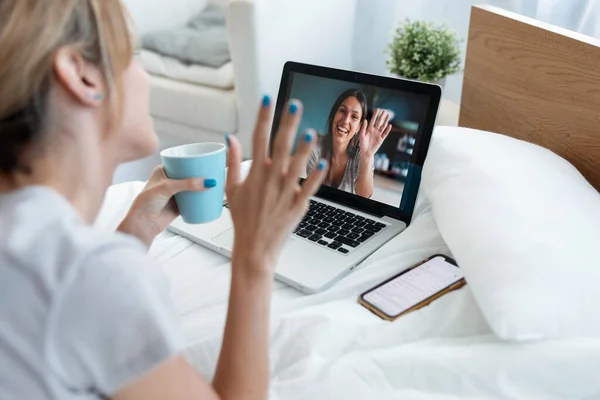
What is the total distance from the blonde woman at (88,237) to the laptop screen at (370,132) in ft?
1.43

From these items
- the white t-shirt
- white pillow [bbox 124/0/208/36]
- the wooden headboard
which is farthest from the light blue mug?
white pillow [bbox 124/0/208/36]

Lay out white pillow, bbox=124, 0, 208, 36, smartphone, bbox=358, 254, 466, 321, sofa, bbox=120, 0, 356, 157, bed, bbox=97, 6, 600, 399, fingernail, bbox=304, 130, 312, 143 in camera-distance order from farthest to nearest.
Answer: white pillow, bbox=124, 0, 208, 36
sofa, bbox=120, 0, 356, 157
smartphone, bbox=358, 254, 466, 321
bed, bbox=97, 6, 600, 399
fingernail, bbox=304, 130, 312, 143

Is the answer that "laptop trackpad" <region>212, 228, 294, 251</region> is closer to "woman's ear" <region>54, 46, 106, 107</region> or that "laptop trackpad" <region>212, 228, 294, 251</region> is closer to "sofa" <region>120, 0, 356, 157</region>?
"woman's ear" <region>54, 46, 106, 107</region>

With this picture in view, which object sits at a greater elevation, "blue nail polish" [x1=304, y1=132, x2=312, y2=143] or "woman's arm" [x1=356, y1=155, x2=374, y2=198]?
"blue nail polish" [x1=304, y1=132, x2=312, y2=143]

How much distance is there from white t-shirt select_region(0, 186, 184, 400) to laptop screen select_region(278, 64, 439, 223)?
1.99 ft

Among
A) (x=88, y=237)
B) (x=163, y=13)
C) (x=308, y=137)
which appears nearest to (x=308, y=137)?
(x=308, y=137)

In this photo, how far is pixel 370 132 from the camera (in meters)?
1.02

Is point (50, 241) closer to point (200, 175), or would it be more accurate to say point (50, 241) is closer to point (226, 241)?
point (200, 175)

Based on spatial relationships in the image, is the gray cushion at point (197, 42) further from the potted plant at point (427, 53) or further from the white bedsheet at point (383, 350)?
the white bedsheet at point (383, 350)

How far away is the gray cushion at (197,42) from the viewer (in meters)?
2.20

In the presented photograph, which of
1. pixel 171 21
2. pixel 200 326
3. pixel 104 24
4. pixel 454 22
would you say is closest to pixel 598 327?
pixel 200 326

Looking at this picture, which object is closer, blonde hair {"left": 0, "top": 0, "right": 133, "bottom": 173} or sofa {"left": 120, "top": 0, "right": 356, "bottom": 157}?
blonde hair {"left": 0, "top": 0, "right": 133, "bottom": 173}

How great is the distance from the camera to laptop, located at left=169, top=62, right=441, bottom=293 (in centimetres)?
93

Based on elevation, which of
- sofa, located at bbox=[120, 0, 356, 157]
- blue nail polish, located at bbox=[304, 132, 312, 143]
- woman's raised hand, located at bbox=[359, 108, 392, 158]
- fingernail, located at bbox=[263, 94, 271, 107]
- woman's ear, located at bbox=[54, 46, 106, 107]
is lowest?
sofa, located at bbox=[120, 0, 356, 157]
